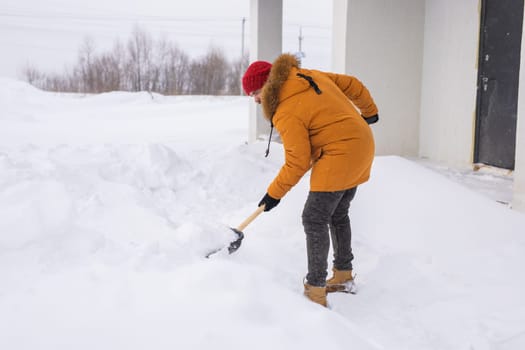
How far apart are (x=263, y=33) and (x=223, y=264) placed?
22.6 ft

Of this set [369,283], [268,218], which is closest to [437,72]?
[268,218]

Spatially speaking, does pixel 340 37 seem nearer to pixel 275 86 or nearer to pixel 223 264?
pixel 275 86

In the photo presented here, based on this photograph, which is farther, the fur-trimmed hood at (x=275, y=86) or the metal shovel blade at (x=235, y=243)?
the metal shovel blade at (x=235, y=243)

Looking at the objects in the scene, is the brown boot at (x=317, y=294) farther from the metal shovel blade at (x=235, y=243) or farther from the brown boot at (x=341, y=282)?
the metal shovel blade at (x=235, y=243)

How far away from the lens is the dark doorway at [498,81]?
17.8ft

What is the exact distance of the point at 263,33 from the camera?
28.0 ft

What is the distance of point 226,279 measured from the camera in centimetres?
212

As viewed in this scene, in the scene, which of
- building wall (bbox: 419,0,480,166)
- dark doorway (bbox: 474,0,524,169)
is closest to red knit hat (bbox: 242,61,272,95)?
dark doorway (bbox: 474,0,524,169)

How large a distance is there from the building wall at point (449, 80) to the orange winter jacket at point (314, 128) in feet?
13.5

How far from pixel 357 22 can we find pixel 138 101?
50.1 ft

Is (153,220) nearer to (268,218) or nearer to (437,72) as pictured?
(268,218)

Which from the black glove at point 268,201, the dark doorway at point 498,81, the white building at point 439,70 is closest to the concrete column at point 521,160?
the white building at point 439,70

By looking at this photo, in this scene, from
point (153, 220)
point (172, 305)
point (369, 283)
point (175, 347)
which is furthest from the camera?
point (153, 220)

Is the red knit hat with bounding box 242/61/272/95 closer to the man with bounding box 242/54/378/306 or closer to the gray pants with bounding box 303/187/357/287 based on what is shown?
the man with bounding box 242/54/378/306
